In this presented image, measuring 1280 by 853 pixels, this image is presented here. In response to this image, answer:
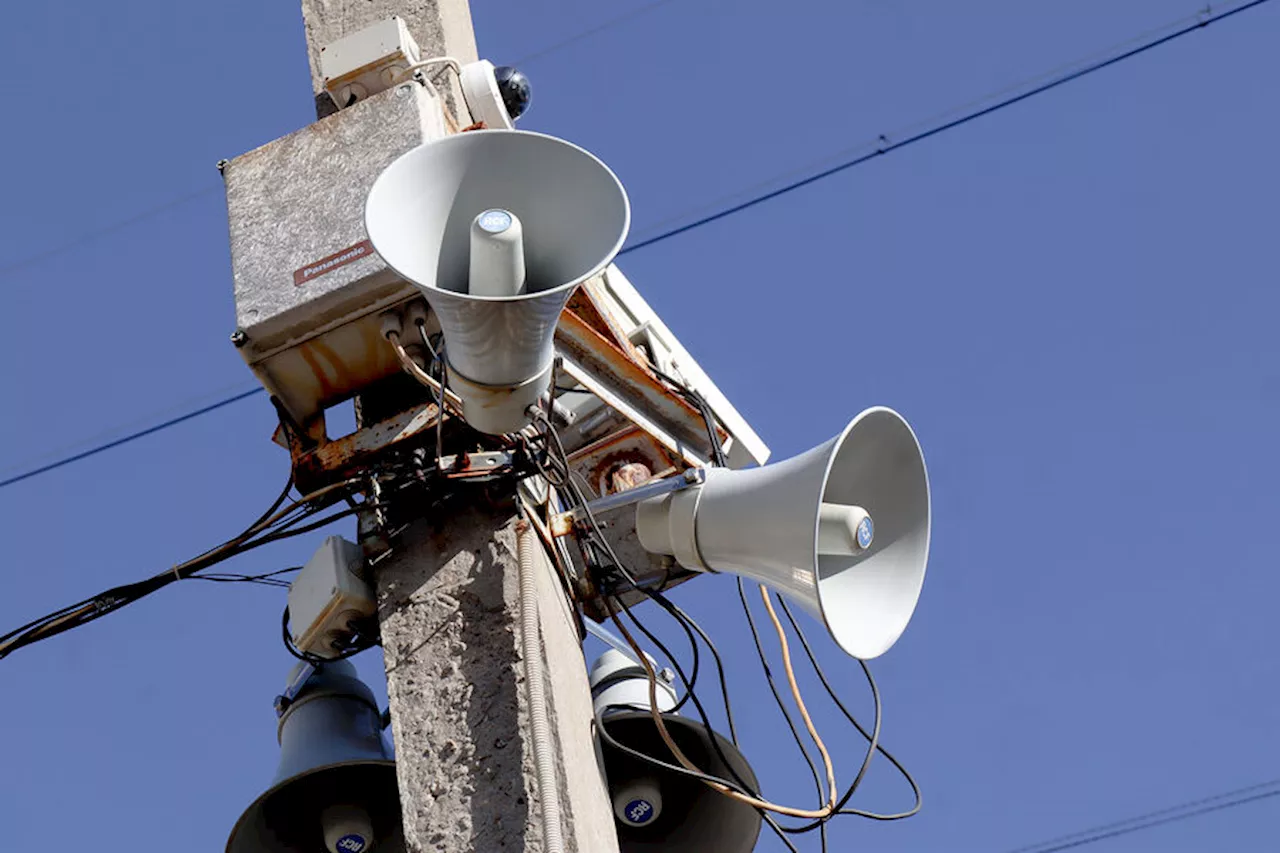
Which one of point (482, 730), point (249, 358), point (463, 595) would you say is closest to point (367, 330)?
point (249, 358)

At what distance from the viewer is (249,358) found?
4.13 meters

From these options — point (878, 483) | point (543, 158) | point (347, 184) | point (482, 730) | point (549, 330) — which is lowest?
point (482, 730)

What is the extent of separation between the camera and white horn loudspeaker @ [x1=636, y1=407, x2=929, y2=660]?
3.31 meters

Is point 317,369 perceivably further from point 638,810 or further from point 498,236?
point 638,810

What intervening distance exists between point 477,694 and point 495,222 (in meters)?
0.84

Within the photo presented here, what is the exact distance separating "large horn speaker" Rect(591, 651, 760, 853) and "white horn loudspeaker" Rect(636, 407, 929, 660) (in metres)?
0.59

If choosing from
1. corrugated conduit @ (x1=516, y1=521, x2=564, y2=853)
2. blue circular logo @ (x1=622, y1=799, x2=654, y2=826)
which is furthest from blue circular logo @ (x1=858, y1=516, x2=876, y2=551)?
blue circular logo @ (x1=622, y1=799, x2=654, y2=826)

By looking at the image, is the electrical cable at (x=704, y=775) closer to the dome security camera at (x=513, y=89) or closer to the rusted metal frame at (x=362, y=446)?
the rusted metal frame at (x=362, y=446)

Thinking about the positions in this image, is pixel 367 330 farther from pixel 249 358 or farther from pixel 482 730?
pixel 482 730

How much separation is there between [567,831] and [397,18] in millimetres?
2314

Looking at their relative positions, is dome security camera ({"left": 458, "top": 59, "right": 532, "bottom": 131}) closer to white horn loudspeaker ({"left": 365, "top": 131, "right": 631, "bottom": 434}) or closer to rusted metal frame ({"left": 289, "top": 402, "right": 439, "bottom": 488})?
rusted metal frame ({"left": 289, "top": 402, "right": 439, "bottom": 488})

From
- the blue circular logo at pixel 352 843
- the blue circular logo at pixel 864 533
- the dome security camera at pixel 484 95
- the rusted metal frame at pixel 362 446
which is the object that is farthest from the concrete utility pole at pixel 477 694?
the dome security camera at pixel 484 95

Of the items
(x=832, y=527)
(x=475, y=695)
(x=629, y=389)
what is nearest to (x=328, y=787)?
(x=475, y=695)

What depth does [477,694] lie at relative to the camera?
3.52 meters
